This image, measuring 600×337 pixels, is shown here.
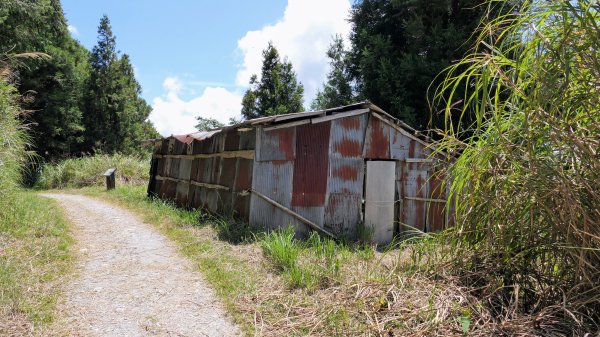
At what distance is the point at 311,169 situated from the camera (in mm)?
8977

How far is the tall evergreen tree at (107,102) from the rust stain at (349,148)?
1967 cm

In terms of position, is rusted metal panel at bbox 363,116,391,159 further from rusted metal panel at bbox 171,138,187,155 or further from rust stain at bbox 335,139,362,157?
rusted metal panel at bbox 171,138,187,155

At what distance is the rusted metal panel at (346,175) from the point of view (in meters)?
9.20

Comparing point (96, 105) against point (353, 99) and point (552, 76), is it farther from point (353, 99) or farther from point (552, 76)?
point (552, 76)

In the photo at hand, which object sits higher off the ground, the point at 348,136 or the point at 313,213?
the point at 348,136

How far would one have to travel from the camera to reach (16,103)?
782 centimetres

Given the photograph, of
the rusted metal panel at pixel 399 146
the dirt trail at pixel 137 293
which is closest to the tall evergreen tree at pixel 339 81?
the rusted metal panel at pixel 399 146

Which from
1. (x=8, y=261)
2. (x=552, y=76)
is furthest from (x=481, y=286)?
(x=8, y=261)

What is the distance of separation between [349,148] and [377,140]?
2.70 feet

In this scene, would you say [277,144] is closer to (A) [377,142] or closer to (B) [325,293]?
(A) [377,142]

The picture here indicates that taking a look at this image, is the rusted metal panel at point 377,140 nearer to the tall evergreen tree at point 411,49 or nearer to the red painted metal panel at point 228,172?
the red painted metal panel at point 228,172

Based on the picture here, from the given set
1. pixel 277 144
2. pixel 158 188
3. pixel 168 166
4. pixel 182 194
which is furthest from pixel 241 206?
pixel 158 188

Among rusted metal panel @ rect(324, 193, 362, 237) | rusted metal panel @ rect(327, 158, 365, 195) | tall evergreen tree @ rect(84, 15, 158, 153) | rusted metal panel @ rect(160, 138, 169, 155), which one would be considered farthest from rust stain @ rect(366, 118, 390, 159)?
tall evergreen tree @ rect(84, 15, 158, 153)

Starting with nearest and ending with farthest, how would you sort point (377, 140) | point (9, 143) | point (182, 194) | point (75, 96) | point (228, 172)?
point (9, 143), point (228, 172), point (377, 140), point (182, 194), point (75, 96)
